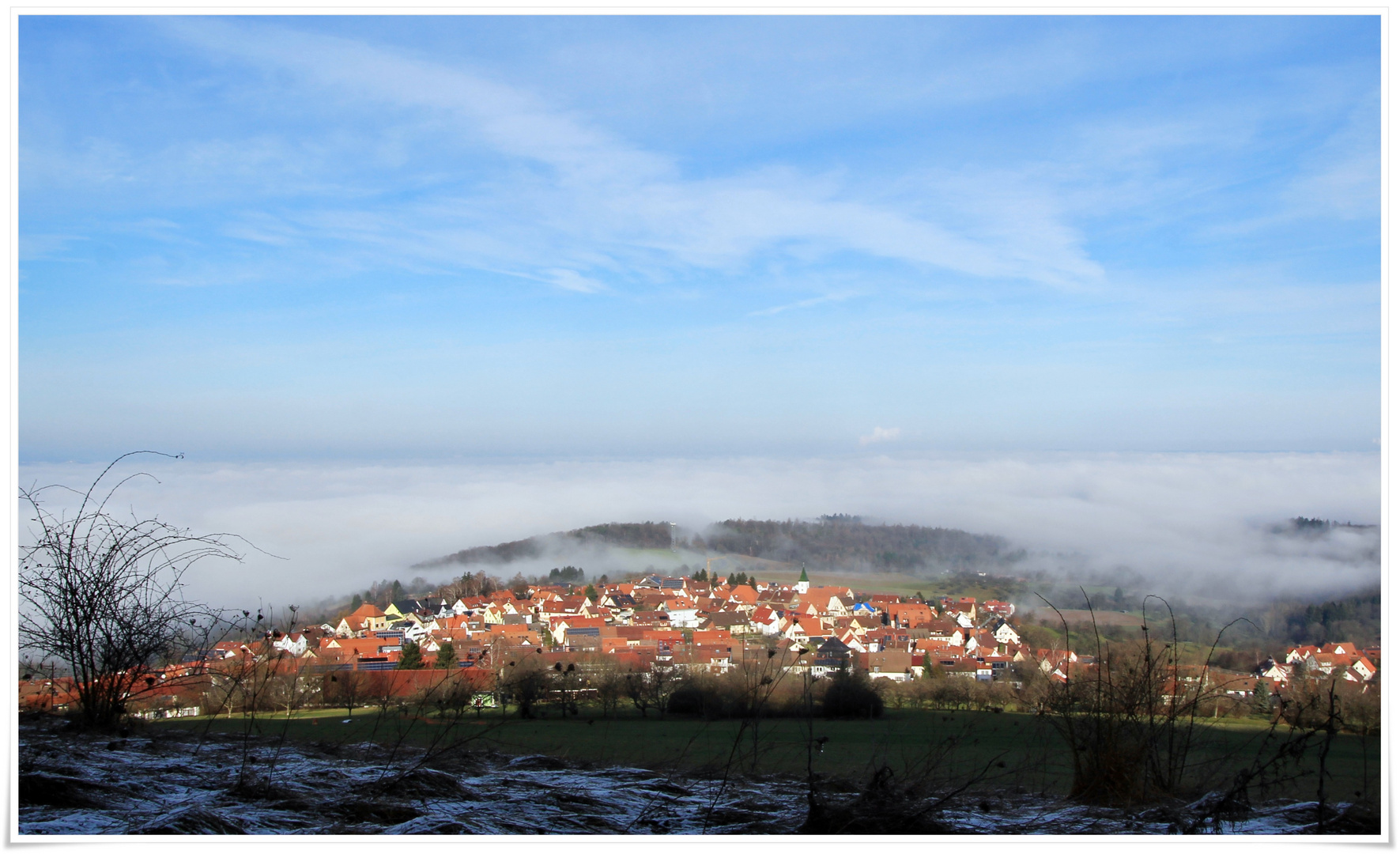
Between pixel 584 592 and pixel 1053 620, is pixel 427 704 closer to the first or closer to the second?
pixel 584 592

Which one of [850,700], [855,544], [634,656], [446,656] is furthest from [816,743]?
[855,544]

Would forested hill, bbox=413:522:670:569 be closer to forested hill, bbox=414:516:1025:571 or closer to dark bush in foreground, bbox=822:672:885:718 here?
forested hill, bbox=414:516:1025:571

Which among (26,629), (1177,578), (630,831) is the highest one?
(1177,578)

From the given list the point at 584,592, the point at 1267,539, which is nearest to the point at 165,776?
the point at 584,592

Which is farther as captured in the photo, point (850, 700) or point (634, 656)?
point (634, 656)

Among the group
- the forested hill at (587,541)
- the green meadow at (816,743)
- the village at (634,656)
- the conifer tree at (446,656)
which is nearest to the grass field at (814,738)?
the green meadow at (816,743)

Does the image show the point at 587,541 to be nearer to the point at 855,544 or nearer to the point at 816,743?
the point at 855,544

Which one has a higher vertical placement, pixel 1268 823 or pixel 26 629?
pixel 26 629
